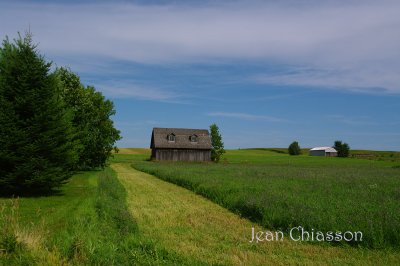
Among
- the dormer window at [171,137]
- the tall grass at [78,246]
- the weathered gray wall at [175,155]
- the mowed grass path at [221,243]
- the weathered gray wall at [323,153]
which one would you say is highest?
the dormer window at [171,137]

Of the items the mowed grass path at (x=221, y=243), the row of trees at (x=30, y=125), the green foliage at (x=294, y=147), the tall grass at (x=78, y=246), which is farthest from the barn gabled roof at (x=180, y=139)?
the tall grass at (x=78, y=246)

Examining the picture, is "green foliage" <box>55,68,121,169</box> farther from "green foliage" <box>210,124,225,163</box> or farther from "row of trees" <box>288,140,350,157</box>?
"row of trees" <box>288,140,350,157</box>

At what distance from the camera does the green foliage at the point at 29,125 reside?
21266 mm

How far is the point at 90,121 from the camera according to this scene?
4719 cm

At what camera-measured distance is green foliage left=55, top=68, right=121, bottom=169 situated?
1644 inches

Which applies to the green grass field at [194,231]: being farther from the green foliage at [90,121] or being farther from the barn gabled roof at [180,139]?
the barn gabled roof at [180,139]

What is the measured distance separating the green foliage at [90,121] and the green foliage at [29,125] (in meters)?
15.4

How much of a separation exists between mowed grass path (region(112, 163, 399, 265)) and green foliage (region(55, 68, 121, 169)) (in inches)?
971

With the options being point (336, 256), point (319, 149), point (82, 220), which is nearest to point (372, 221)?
point (336, 256)

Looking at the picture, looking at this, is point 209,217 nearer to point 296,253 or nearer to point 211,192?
point 296,253

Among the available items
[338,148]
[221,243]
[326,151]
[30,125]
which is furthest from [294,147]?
[221,243]

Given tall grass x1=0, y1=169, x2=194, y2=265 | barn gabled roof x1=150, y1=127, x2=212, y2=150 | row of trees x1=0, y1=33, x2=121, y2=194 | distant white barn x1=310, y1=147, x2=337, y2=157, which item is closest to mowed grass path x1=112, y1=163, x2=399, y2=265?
tall grass x1=0, y1=169, x2=194, y2=265

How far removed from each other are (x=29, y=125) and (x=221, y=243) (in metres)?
14.6

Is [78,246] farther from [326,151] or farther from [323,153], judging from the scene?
[323,153]
